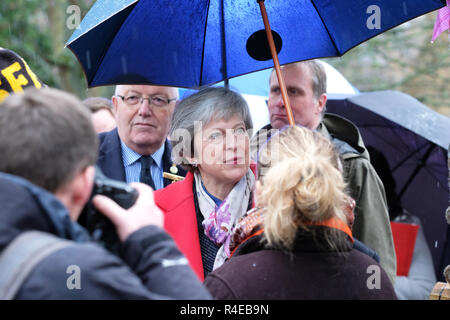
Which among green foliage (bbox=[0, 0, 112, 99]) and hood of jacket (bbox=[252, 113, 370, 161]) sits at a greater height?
green foliage (bbox=[0, 0, 112, 99])

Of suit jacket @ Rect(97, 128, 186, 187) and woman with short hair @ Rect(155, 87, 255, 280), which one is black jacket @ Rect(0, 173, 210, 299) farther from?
→ suit jacket @ Rect(97, 128, 186, 187)

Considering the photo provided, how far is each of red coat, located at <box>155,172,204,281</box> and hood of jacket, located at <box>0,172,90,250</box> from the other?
131 centimetres

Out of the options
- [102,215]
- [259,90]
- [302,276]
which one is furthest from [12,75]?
[259,90]

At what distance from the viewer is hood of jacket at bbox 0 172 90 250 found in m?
1.37

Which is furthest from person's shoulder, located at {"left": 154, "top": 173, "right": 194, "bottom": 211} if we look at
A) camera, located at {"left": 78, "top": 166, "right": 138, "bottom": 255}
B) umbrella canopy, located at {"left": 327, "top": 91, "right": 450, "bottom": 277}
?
umbrella canopy, located at {"left": 327, "top": 91, "right": 450, "bottom": 277}

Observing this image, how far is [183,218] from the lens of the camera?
9.30 feet

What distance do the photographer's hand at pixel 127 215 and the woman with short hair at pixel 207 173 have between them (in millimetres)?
1036

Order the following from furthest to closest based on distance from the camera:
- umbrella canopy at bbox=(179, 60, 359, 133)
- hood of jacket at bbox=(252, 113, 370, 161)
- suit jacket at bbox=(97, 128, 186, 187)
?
umbrella canopy at bbox=(179, 60, 359, 133), suit jacket at bbox=(97, 128, 186, 187), hood of jacket at bbox=(252, 113, 370, 161)

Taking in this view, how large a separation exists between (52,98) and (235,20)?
188cm

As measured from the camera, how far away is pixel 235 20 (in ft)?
10.5

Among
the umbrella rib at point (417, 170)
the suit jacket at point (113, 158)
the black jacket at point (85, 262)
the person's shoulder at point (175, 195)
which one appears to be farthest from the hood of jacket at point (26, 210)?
the umbrella rib at point (417, 170)

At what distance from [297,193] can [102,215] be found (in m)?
0.64

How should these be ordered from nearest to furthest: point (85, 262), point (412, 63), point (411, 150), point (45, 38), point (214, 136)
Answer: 1. point (85, 262)
2. point (214, 136)
3. point (411, 150)
4. point (45, 38)
5. point (412, 63)

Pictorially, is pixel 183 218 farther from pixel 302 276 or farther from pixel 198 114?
pixel 302 276
